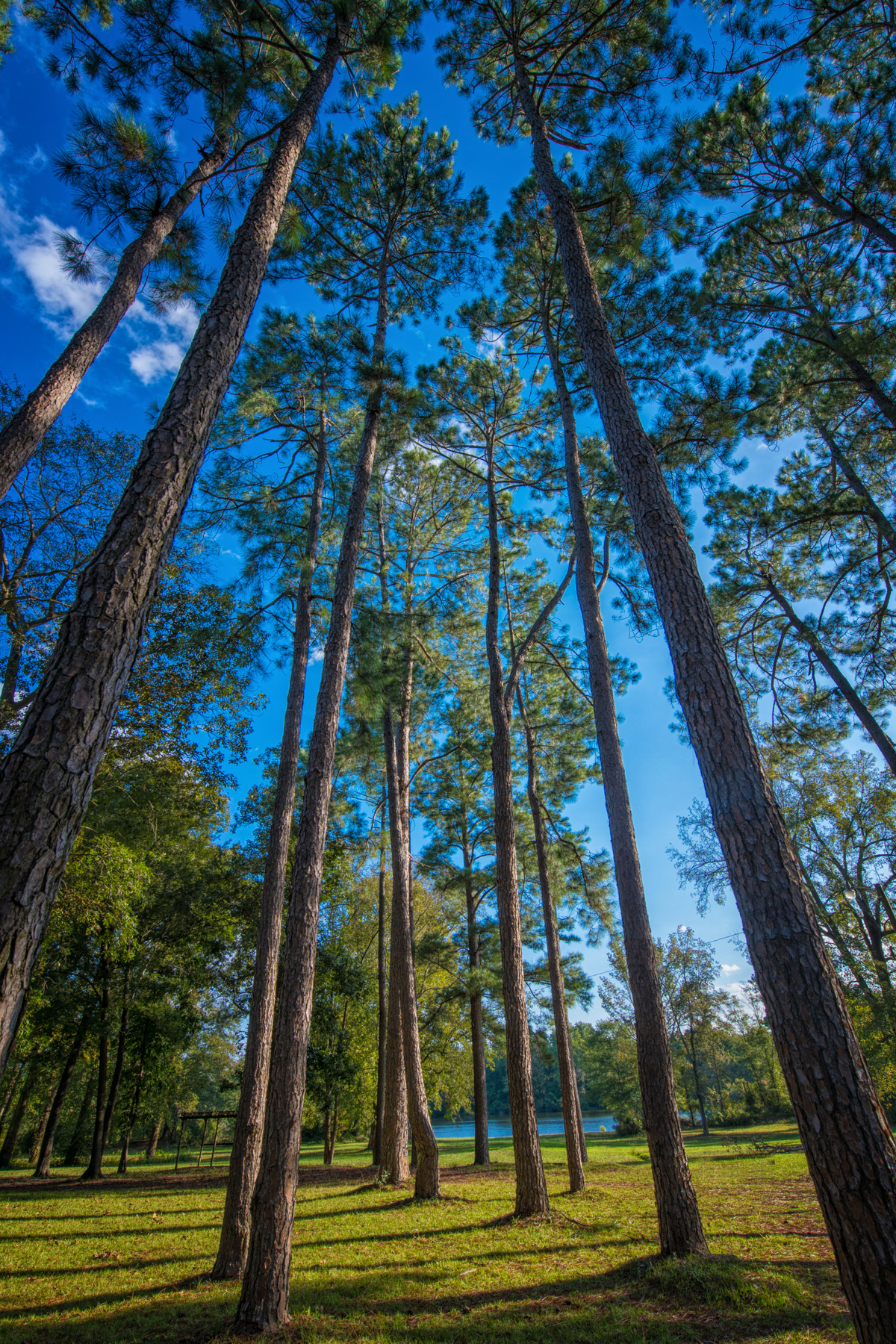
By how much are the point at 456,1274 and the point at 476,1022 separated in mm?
11896

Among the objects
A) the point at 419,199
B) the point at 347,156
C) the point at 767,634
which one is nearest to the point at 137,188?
the point at 347,156

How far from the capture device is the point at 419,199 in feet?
28.2

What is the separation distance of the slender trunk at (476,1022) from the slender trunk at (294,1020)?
10.5 m

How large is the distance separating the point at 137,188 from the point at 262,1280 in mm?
10280

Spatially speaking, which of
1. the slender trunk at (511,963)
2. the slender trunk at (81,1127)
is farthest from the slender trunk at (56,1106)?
the slender trunk at (511,963)

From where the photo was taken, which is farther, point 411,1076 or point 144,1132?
point 144,1132

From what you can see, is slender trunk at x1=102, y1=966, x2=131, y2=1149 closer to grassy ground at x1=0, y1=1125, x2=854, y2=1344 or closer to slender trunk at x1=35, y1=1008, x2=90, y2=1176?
slender trunk at x1=35, y1=1008, x2=90, y2=1176

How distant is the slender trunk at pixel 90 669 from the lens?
210 cm

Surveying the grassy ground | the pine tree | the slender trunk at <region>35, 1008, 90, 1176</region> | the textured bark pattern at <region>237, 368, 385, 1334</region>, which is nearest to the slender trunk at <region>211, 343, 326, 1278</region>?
the grassy ground

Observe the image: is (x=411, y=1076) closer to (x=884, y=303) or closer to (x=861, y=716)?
(x=861, y=716)

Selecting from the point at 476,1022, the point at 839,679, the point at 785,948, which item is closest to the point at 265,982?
the point at 785,948

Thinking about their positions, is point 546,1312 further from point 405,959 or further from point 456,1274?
point 405,959

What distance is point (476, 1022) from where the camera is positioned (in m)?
16.0

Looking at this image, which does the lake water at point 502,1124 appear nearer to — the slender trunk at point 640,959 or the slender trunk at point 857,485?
the slender trunk at point 640,959
